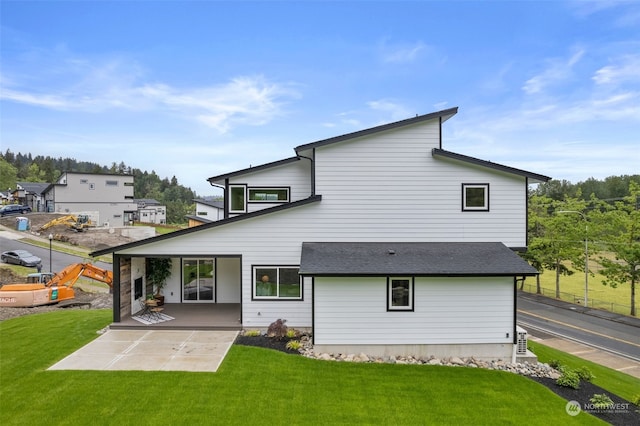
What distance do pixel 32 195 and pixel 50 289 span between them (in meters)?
53.3

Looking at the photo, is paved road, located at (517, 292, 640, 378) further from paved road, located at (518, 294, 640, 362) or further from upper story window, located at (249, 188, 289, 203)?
upper story window, located at (249, 188, 289, 203)

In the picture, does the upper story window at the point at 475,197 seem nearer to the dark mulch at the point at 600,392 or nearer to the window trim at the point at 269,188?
the dark mulch at the point at 600,392

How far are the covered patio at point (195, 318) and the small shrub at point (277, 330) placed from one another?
3.99 feet

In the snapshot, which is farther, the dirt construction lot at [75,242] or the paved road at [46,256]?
the paved road at [46,256]

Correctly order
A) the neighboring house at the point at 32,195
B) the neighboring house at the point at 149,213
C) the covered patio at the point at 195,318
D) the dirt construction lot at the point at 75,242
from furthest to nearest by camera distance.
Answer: the neighboring house at the point at 149,213 < the neighboring house at the point at 32,195 < the dirt construction lot at the point at 75,242 < the covered patio at the point at 195,318

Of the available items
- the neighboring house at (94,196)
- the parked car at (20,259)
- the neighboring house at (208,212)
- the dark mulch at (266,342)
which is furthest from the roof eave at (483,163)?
the neighboring house at (94,196)

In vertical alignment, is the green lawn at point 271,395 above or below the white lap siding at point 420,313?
below

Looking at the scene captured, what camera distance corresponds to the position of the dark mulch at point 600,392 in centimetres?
728

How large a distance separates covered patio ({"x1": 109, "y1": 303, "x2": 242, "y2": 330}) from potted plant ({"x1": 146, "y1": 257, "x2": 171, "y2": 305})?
0.70 m

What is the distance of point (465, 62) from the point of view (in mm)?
24000

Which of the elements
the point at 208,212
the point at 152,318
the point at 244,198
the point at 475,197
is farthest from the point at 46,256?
the point at 475,197

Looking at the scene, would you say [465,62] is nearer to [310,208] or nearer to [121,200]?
[310,208]

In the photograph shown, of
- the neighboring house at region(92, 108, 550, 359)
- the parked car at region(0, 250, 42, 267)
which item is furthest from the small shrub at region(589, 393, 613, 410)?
the parked car at region(0, 250, 42, 267)

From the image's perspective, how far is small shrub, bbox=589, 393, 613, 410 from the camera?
7.62 m
